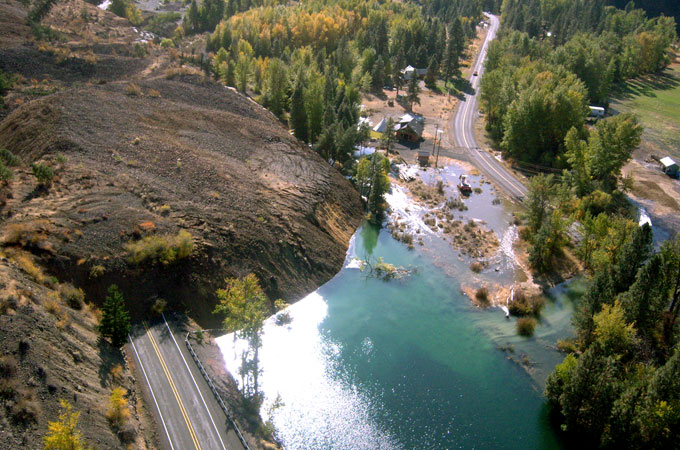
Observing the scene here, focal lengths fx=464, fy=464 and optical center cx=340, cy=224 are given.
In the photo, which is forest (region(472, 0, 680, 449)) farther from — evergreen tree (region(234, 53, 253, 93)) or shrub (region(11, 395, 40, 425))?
evergreen tree (region(234, 53, 253, 93))

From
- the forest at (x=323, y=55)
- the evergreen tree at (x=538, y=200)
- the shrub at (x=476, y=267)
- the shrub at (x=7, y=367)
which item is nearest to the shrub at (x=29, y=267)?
the shrub at (x=7, y=367)

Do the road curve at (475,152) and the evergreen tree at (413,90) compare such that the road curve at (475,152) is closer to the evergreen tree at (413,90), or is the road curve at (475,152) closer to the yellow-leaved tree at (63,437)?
the evergreen tree at (413,90)

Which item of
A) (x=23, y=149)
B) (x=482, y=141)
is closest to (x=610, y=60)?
(x=482, y=141)

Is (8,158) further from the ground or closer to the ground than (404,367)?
further from the ground

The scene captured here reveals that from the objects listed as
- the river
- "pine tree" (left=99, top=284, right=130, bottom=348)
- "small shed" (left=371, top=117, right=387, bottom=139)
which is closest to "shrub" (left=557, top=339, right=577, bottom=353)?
the river

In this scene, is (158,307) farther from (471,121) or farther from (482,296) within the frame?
(471,121)

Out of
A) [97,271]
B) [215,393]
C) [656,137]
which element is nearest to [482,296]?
[215,393]

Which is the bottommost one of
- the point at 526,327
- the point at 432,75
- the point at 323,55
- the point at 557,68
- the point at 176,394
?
the point at 526,327

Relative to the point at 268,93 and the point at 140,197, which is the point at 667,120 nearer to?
the point at 268,93
